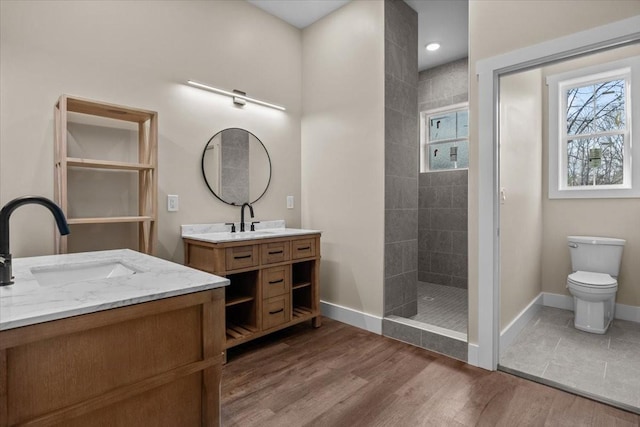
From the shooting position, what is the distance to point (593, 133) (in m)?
3.31

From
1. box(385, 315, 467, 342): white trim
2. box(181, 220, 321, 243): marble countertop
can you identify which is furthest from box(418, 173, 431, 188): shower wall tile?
box(181, 220, 321, 243): marble countertop

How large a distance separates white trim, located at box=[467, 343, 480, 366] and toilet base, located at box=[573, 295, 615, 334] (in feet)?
4.46

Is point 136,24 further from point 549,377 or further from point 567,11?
point 549,377

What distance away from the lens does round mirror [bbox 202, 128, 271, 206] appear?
2.85 metres

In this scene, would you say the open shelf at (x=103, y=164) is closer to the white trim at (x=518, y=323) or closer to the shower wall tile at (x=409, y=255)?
the shower wall tile at (x=409, y=255)

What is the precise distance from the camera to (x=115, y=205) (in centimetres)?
232

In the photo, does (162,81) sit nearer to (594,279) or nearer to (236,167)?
(236,167)

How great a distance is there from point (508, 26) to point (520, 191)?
1.37m

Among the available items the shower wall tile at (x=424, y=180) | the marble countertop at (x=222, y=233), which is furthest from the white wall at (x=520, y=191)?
the marble countertop at (x=222, y=233)

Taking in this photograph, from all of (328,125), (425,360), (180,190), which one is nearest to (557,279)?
(425,360)

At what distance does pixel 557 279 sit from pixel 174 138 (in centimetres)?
399

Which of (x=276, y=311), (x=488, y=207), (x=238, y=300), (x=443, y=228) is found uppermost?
(x=488, y=207)

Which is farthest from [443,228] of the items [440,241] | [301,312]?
[301,312]

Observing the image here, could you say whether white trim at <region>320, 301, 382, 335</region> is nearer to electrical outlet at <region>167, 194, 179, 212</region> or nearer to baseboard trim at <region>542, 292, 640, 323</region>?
electrical outlet at <region>167, 194, 179, 212</region>
